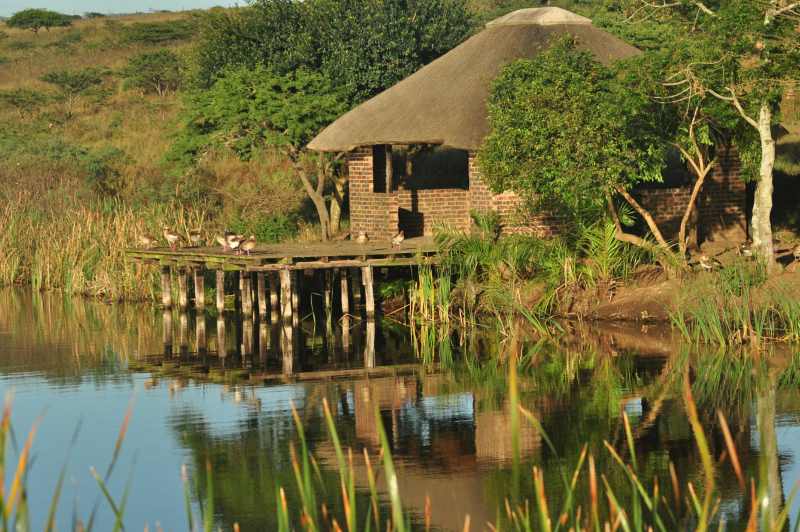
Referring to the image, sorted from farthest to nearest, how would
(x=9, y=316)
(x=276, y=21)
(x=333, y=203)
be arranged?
1. (x=276, y=21)
2. (x=333, y=203)
3. (x=9, y=316)

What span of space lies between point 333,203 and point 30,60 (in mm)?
41655

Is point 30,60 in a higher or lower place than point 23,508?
higher

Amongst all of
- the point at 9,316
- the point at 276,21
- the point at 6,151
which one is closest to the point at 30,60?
the point at 6,151

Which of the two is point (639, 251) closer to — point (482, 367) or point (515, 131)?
point (515, 131)

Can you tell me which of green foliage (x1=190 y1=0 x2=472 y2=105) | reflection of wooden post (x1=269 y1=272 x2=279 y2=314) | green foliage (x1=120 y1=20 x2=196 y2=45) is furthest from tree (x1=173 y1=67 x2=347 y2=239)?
green foliage (x1=120 y1=20 x2=196 y2=45)

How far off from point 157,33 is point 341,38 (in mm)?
41696

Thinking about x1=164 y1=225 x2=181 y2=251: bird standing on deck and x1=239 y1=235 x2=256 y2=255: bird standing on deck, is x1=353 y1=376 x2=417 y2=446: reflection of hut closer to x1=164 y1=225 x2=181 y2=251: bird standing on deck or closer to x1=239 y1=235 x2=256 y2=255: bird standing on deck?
x1=239 y1=235 x2=256 y2=255: bird standing on deck

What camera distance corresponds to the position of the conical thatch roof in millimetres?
24297

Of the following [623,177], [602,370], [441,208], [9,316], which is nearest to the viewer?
[602,370]

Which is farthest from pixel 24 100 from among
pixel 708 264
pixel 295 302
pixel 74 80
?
pixel 708 264

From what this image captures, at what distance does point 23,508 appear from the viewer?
14.9 feet

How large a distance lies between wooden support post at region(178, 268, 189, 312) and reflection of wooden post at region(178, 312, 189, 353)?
27cm

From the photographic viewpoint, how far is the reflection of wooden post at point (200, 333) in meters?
21.2

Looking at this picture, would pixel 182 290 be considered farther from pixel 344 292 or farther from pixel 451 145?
pixel 451 145
